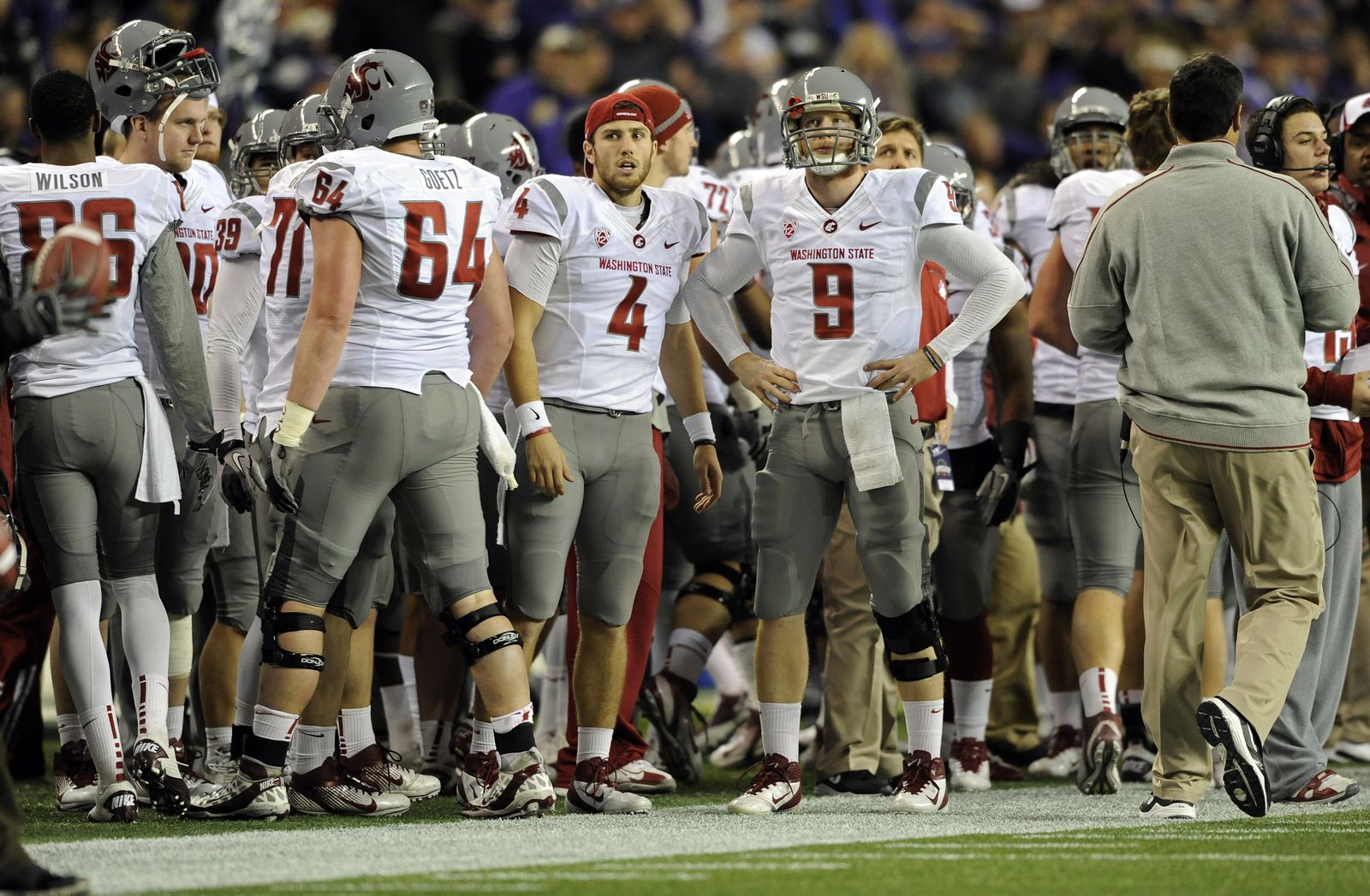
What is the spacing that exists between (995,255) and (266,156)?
2.82m

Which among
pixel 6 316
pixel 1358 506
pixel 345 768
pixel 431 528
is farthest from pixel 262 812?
pixel 1358 506

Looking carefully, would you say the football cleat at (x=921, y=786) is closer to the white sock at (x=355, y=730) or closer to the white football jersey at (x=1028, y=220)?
the white sock at (x=355, y=730)

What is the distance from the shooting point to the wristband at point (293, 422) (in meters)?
5.12

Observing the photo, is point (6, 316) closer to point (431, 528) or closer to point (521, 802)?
point (431, 528)

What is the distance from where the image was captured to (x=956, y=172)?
279 inches

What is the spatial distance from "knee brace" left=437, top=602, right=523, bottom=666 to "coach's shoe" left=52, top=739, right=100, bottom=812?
1.38 m

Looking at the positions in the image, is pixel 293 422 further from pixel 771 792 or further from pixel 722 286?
pixel 771 792

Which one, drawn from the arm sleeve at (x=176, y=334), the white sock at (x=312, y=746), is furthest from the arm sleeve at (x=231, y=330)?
the white sock at (x=312, y=746)

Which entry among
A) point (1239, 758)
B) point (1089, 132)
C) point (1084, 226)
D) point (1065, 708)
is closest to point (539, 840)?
point (1239, 758)

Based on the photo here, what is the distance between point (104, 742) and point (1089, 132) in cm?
418

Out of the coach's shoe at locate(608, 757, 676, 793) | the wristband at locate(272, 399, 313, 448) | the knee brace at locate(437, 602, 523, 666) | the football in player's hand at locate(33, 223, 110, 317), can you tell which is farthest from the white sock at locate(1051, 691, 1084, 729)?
the football in player's hand at locate(33, 223, 110, 317)

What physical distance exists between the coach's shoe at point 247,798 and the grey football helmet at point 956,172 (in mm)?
3141

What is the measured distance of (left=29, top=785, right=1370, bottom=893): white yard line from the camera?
164 inches

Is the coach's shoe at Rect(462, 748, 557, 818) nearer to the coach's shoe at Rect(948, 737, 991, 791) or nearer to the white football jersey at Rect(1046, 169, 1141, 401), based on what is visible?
the coach's shoe at Rect(948, 737, 991, 791)
